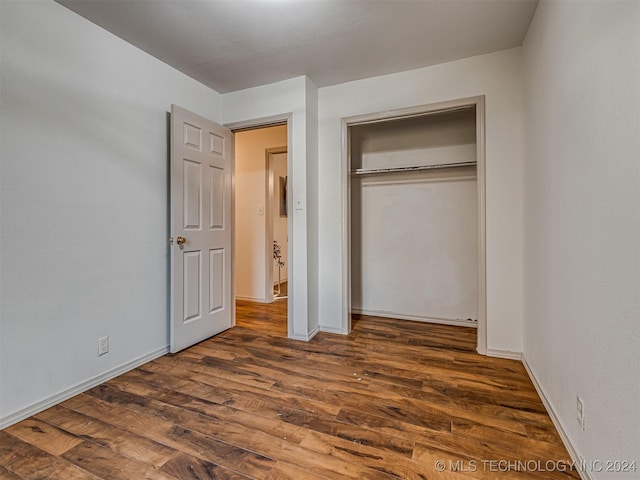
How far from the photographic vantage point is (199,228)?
2.72 metres

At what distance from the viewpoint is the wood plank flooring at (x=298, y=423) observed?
1.30m

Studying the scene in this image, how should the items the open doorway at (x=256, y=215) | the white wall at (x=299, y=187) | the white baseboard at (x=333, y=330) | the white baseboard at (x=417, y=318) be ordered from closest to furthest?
the white wall at (x=299, y=187) → the white baseboard at (x=333, y=330) → the white baseboard at (x=417, y=318) → the open doorway at (x=256, y=215)

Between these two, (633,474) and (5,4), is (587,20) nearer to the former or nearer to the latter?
(633,474)

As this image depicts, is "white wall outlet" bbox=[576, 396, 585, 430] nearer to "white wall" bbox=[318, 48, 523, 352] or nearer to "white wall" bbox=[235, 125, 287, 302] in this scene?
"white wall" bbox=[318, 48, 523, 352]

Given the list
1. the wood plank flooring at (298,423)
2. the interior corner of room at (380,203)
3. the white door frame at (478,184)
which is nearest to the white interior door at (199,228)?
the interior corner of room at (380,203)

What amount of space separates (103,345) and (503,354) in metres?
3.03

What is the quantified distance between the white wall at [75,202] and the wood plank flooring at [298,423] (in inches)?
11.1

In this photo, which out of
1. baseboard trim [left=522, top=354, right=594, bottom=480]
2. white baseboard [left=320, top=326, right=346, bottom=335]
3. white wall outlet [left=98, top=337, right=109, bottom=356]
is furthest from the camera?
white baseboard [left=320, top=326, right=346, bottom=335]

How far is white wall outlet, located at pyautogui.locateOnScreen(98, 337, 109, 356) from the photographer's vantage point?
2.04m

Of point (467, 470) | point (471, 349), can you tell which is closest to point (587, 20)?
point (467, 470)

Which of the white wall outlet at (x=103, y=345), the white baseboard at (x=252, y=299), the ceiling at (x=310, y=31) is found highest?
the ceiling at (x=310, y=31)

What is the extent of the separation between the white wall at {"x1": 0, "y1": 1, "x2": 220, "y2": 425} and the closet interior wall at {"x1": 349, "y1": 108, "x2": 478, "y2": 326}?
207 cm

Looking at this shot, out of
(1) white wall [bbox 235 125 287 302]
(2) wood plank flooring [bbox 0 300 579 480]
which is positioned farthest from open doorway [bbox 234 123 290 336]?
(2) wood plank flooring [bbox 0 300 579 480]

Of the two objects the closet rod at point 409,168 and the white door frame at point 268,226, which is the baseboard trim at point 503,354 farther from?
the white door frame at point 268,226
